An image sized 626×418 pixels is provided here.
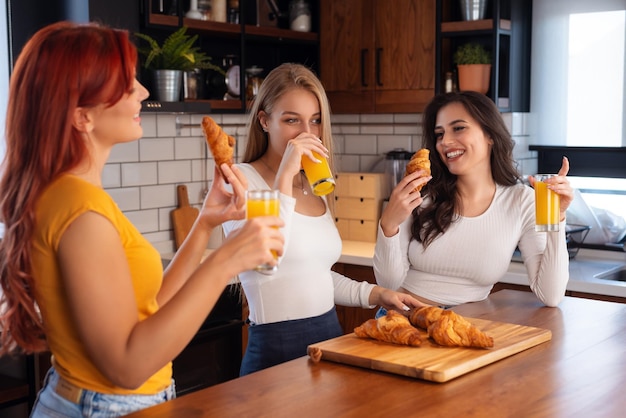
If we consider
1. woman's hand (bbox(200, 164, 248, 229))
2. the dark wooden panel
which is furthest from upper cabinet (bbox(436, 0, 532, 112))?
woman's hand (bbox(200, 164, 248, 229))

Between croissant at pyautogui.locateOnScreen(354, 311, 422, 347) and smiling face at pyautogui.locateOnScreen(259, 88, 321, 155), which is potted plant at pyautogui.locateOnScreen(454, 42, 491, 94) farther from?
croissant at pyautogui.locateOnScreen(354, 311, 422, 347)

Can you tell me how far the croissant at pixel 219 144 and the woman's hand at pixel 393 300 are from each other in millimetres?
661

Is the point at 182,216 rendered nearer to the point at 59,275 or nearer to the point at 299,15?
the point at 299,15

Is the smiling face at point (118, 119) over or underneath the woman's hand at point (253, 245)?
over

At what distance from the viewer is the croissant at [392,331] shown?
2076 millimetres

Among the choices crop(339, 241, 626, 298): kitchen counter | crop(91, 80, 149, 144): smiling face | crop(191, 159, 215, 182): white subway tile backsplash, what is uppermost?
crop(91, 80, 149, 144): smiling face

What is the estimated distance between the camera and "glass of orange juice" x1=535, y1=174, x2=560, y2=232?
253cm

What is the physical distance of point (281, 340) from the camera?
8.03 ft

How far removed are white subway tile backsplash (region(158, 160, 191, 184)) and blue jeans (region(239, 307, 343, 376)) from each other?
1.99m

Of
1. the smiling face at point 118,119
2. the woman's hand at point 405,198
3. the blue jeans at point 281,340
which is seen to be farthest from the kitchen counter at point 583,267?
the smiling face at point 118,119

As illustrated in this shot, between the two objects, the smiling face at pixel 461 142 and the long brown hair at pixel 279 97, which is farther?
the smiling face at pixel 461 142

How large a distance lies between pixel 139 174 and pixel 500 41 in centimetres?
196

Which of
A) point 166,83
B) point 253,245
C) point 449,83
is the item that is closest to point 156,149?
point 166,83

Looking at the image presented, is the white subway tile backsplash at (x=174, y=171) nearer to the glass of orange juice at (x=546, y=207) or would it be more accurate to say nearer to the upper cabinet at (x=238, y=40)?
the upper cabinet at (x=238, y=40)
